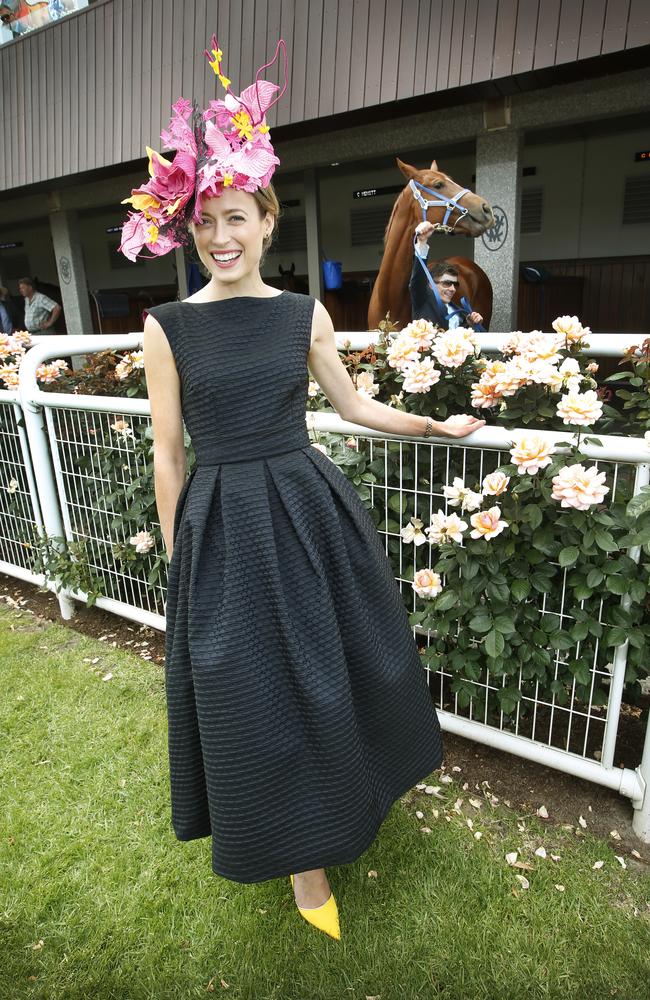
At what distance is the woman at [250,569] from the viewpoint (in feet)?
4.30

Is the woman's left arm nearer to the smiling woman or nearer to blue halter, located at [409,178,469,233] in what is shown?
the smiling woman

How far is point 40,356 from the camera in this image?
290 centimetres

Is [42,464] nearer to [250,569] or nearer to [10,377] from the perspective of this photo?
[10,377]

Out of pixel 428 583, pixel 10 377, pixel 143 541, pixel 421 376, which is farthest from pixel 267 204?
pixel 10 377

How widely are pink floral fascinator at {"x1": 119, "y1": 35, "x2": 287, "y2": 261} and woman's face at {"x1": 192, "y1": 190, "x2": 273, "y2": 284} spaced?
0.02 m

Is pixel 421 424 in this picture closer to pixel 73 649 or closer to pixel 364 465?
pixel 364 465

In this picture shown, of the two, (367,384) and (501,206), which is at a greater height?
(501,206)

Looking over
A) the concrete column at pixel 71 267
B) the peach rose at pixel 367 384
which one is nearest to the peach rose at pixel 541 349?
the peach rose at pixel 367 384

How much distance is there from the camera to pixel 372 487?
205 centimetres

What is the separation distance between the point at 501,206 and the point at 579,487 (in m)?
5.16

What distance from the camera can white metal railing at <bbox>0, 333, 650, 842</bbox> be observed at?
5.63 ft

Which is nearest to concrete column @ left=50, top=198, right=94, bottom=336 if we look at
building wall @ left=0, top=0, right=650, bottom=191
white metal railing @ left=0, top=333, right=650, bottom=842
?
building wall @ left=0, top=0, right=650, bottom=191

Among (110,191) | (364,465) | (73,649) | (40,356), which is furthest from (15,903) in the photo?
(110,191)

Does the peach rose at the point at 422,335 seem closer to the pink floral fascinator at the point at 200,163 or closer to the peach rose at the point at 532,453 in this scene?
the peach rose at the point at 532,453
